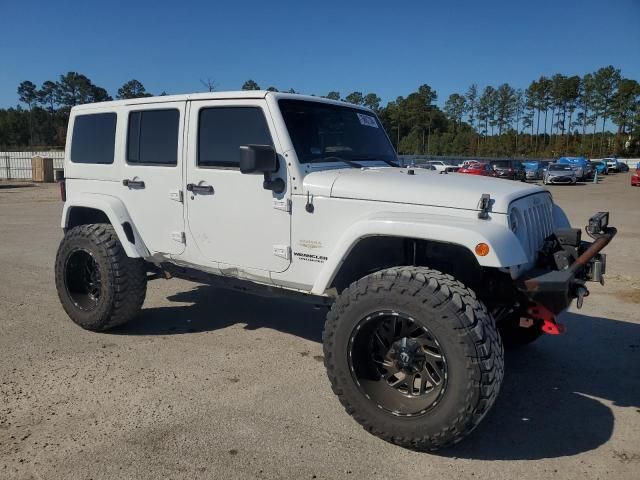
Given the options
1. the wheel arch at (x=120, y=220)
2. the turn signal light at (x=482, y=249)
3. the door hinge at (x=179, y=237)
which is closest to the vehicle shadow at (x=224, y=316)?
the wheel arch at (x=120, y=220)

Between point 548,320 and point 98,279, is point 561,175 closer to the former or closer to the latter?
point 548,320

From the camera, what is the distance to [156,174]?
4.46 metres

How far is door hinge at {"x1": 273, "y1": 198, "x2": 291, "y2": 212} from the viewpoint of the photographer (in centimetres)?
371

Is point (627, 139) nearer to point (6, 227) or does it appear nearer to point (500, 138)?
point (500, 138)

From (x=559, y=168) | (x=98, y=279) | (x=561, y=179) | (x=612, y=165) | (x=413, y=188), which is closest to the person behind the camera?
(x=413, y=188)

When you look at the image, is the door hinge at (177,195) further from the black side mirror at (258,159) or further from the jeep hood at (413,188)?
the jeep hood at (413,188)

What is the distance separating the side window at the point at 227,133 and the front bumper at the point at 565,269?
6.76ft

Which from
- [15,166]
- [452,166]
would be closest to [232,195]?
[15,166]

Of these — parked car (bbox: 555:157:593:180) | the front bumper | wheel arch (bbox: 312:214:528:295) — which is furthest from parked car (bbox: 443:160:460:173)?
wheel arch (bbox: 312:214:528:295)

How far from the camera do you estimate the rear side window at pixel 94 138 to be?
4.89 metres

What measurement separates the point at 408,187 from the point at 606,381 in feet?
7.80

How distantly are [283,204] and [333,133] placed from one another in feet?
2.75

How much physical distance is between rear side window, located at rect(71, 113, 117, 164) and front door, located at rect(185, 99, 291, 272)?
1.13 m

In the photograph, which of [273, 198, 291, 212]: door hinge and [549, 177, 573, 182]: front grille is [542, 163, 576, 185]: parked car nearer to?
[549, 177, 573, 182]: front grille
